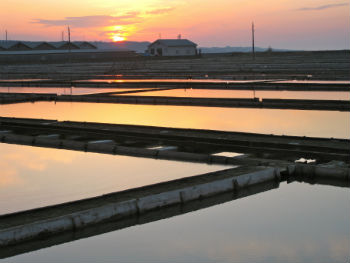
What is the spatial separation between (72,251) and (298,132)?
5.62 m

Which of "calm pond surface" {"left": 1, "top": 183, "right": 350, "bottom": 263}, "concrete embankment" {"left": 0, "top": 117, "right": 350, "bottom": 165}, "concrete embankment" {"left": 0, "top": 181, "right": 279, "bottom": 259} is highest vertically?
"concrete embankment" {"left": 0, "top": 117, "right": 350, "bottom": 165}

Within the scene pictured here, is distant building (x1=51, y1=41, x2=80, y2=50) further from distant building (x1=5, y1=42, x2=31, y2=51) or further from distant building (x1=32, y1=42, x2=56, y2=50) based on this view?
distant building (x1=5, y1=42, x2=31, y2=51)

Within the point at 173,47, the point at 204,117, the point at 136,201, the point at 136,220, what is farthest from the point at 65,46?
the point at 136,220

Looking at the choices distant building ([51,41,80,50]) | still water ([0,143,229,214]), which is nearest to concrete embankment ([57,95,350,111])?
still water ([0,143,229,214])

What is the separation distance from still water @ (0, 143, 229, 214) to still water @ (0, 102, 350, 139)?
2829 millimetres

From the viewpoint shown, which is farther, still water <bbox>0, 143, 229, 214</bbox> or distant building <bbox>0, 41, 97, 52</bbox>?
distant building <bbox>0, 41, 97, 52</bbox>

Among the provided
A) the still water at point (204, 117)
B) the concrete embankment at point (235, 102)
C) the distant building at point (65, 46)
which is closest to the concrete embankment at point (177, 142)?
the still water at point (204, 117)

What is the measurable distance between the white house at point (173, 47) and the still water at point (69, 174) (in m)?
53.3

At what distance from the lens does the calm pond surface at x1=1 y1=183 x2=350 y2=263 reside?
152 inches

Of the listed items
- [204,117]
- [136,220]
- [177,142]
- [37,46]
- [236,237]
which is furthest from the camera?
[37,46]

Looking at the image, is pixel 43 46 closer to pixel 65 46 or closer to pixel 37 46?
pixel 37 46

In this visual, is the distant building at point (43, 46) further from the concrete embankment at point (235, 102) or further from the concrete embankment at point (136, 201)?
the concrete embankment at point (136, 201)

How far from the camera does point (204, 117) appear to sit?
11.3 metres

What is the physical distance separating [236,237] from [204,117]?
709 cm
